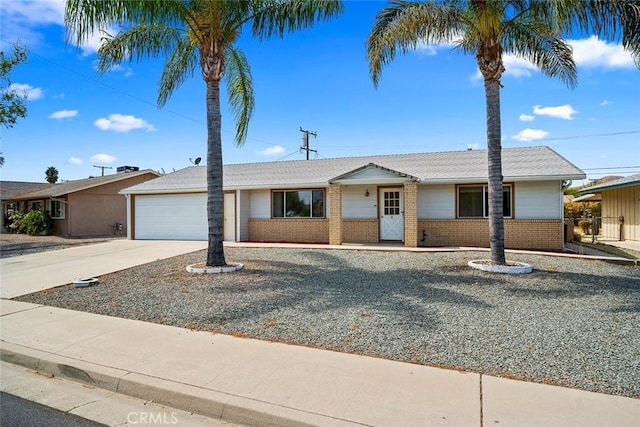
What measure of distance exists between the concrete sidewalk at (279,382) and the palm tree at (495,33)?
6869 millimetres

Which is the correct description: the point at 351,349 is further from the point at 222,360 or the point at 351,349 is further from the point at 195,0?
the point at 195,0

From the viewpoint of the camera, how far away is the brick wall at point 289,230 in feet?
56.6

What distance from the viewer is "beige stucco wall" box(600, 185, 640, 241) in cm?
1845

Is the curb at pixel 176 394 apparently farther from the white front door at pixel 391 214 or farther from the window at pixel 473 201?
the window at pixel 473 201

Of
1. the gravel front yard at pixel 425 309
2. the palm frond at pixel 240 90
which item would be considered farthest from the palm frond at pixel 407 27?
the gravel front yard at pixel 425 309

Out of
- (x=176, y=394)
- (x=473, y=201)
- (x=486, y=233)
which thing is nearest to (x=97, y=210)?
(x=473, y=201)

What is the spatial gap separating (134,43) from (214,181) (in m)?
4.63

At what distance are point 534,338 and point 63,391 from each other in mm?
5802

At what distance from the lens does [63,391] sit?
14.7 feet

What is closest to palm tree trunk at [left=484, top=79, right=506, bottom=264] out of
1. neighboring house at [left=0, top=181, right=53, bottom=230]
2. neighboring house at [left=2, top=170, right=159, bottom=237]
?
neighboring house at [left=2, top=170, right=159, bottom=237]

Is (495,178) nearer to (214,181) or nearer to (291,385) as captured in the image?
(214,181)

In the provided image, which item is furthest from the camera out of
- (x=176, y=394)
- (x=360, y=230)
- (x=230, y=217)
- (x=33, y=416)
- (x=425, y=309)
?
(x=230, y=217)

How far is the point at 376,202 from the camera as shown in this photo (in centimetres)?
1675

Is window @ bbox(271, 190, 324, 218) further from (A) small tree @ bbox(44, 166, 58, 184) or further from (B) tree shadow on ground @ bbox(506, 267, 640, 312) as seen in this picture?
(A) small tree @ bbox(44, 166, 58, 184)
